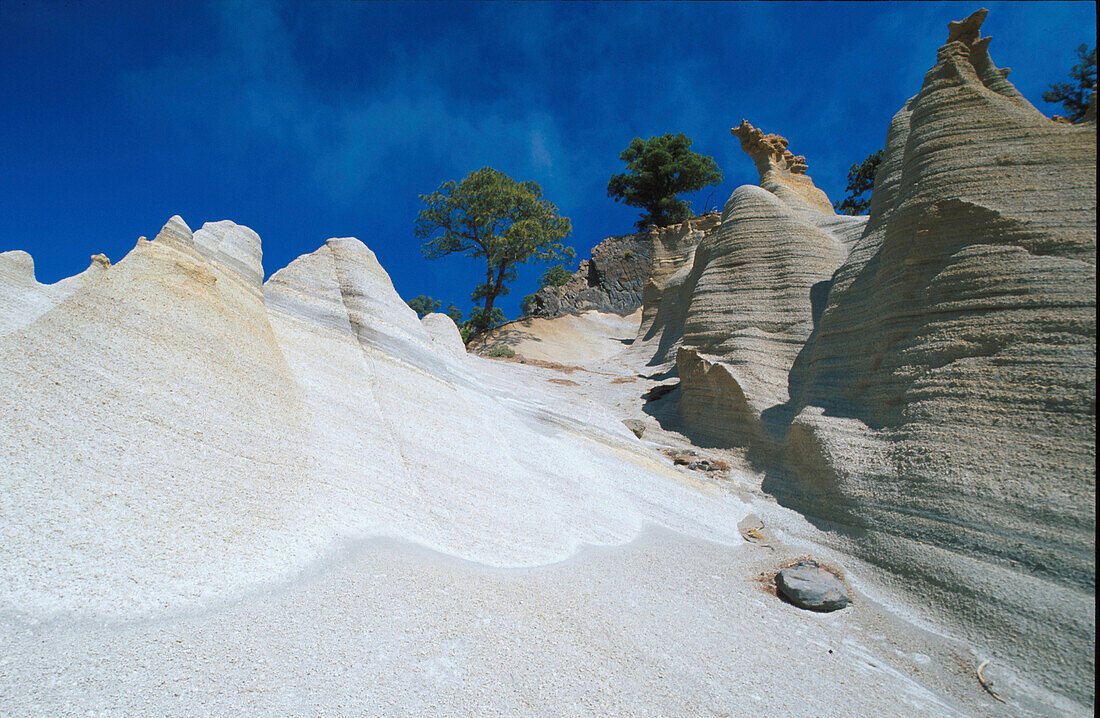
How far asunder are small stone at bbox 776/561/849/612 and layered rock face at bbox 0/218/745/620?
123 centimetres

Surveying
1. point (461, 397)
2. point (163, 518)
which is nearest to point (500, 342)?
point (461, 397)

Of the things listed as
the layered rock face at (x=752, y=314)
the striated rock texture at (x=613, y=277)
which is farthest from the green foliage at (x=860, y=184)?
the layered rock face at (x=752, y=314)

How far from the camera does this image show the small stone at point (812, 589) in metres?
3.23

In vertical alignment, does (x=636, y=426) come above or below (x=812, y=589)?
above

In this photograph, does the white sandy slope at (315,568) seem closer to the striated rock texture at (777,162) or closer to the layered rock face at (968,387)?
the layered rock face at (968,387)

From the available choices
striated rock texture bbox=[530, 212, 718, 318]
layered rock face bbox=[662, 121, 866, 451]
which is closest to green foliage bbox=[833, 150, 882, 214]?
striated rock texture bbox=[530, 212, 718, 318]

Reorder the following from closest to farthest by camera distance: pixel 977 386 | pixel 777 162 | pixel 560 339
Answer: pixel 977 386
pixel 777 162
pixel 560 339

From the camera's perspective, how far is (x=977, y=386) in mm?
3713

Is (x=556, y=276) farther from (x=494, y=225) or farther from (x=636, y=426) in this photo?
(x=636, y=426)

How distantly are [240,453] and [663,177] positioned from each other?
1563 inches

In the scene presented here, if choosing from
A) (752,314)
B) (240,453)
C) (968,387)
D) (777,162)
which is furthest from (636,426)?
(777,162)

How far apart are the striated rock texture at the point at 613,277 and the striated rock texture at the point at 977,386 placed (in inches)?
841

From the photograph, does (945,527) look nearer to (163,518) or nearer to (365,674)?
(365,674)

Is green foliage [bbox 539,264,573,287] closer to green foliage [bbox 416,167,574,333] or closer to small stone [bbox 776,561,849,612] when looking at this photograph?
green foliage [bbox 416,167,574,333]
